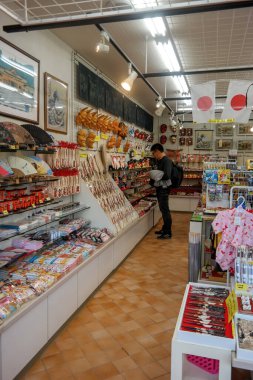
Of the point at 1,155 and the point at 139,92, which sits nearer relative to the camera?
the point at 1,155

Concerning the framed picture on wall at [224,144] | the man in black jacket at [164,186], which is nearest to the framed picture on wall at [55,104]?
the man in black jacket at [164,186]

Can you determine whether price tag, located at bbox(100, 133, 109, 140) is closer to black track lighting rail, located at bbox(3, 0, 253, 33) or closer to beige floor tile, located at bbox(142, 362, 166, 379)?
black track lighting rail, located at bbox(3, 0, 253, 33)

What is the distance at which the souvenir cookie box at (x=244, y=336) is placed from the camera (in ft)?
5.98

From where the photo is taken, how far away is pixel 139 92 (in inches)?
320

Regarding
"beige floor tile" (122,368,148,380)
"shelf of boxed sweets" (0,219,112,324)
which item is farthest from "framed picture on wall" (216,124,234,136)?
"beige floor tile" (122,368,148,380)

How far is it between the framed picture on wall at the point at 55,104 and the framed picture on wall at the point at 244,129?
27.0ft

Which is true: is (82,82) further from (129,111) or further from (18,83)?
(129,111)

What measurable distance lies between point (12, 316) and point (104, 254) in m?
2.17

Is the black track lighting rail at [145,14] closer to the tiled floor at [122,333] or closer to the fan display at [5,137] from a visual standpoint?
the fan display at [5,137]

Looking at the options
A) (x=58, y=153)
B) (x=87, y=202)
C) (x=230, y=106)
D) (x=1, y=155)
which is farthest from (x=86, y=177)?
(x=230, y=106)

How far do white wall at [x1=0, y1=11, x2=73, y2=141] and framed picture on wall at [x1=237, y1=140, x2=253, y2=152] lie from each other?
8042mm

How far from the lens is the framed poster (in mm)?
11547

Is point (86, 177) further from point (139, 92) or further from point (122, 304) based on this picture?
point (139, 92)

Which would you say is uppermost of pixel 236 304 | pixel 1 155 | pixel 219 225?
pixel 1 155
